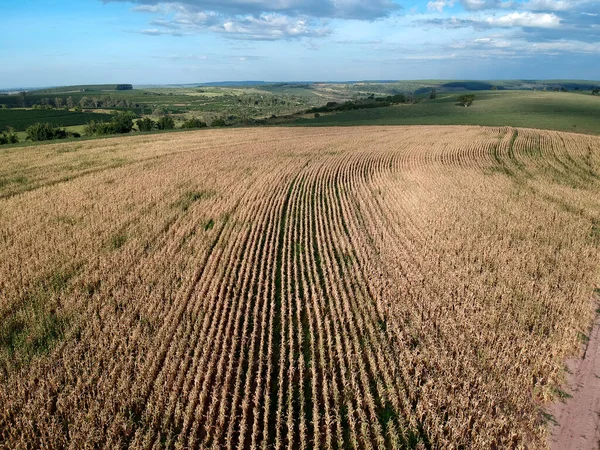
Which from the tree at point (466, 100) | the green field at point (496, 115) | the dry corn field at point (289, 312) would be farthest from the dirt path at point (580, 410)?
the tree at point (466, 100)

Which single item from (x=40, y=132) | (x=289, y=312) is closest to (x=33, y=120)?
(x=40, y=132)

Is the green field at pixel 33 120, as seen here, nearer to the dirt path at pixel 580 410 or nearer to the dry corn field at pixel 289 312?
the dry corn field at pixel 289 312

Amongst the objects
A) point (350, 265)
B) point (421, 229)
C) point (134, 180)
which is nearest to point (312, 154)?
point (134, 180)

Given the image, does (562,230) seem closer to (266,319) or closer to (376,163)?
(266,319)

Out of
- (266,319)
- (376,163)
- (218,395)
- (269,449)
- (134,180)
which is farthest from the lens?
(376,163)

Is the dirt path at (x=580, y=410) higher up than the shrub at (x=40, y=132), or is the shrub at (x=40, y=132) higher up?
the shrub at (x=40, y=132)
